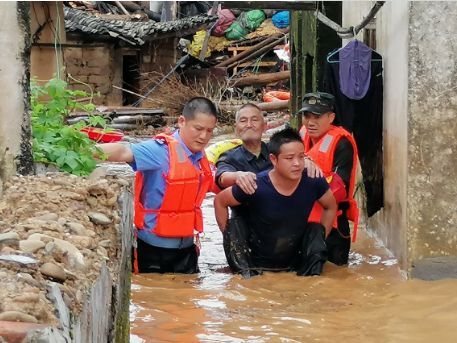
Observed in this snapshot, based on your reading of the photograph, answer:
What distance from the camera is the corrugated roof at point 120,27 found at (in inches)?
993

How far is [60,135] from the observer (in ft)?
20.3

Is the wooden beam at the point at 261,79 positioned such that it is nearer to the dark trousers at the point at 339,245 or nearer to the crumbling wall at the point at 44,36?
the crumbling wall at the point at 44,36

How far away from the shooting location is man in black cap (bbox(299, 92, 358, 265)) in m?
7.54

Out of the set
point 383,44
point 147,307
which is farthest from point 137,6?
point 147,307

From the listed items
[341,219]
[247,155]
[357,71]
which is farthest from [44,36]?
[341,219]

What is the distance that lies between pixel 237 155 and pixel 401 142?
50.7 inches

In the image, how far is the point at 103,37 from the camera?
25516 mm

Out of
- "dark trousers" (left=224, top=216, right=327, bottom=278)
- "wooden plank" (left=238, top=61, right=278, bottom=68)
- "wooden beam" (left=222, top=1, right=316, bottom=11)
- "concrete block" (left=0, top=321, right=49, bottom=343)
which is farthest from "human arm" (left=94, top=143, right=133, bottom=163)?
"wooden plank" (left=238, top=61, right=278, bottom=68)

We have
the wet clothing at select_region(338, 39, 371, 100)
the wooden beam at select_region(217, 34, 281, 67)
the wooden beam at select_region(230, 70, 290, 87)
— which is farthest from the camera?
the wooden beam at select_region(217, 34, 281, 67)

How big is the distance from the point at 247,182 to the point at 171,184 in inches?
22.2

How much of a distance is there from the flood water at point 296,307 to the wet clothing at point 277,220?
179 mm

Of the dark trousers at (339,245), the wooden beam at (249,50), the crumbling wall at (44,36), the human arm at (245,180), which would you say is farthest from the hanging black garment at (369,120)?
the wooden beam at (249,50)

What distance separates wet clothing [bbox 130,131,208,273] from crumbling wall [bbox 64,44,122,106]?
18.6m

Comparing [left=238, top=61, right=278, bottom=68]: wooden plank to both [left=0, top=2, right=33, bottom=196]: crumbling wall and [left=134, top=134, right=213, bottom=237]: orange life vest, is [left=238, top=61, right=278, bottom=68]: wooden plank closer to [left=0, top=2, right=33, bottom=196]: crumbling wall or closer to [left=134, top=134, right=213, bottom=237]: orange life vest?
[left=134, top=134, right=213, bottom=237]: orange life vest
